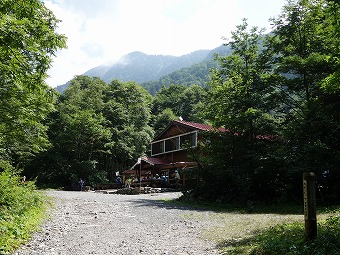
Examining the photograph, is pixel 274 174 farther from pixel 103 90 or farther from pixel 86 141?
pixel 103 90

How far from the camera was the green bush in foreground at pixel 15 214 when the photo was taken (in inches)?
243

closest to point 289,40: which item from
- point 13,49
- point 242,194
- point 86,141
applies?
point 242,194

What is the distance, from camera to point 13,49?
599 cm

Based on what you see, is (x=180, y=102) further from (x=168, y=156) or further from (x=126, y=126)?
(x=168, y=156)

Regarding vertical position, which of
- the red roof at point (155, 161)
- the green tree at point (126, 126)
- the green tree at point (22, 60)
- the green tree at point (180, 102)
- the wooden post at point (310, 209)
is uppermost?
the green tree at point (180, 102)

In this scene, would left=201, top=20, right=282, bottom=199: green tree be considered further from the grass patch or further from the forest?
the grass patch

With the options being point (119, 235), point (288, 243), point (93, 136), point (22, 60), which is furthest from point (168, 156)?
point (288, 243)

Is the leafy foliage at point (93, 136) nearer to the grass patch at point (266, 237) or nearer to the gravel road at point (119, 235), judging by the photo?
the gravel road at point (119, 235)

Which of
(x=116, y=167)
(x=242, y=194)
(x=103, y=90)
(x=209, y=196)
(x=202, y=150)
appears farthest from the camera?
(x=103, y=90)

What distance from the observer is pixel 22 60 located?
6316mm

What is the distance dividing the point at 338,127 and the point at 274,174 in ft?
11.0

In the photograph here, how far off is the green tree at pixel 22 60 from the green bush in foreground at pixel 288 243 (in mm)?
5663

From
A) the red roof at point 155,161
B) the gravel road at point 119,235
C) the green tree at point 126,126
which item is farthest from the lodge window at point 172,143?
the gravel road at point 119,235

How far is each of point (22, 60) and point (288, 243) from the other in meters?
6.29
